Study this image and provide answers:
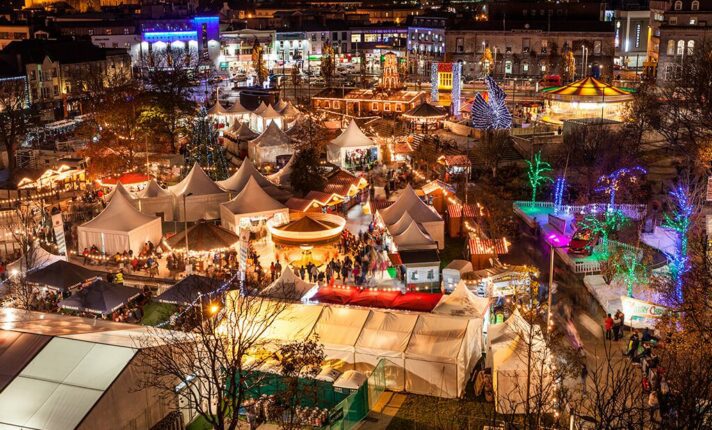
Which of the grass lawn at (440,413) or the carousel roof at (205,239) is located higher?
the carousel roof at (205,239)

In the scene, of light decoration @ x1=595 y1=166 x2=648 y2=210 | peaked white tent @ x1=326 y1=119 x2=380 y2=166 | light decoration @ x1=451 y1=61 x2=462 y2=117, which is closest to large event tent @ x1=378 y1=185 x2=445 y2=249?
light decoration @ x1=595 y1=166 x2=648 y2=210

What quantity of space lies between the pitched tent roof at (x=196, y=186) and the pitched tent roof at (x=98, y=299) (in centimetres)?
896

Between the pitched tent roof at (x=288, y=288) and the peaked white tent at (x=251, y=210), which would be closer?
the pitched tent roof at (x=288, y=288)

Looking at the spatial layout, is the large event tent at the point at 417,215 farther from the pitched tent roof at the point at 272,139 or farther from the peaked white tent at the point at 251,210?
the pitched tent roof at the point at 272,139

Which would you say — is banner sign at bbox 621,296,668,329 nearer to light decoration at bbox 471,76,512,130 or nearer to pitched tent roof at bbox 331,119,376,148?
pitched tent roof at bbox 331,119,376,148

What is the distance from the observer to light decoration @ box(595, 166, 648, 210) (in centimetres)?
2959

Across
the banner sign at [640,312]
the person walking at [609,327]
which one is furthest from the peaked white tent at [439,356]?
the banner sign at [640,312]

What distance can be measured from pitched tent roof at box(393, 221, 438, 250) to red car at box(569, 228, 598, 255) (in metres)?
4.30

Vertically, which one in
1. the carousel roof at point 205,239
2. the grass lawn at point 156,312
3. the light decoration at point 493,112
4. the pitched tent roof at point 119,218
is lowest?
Result: the grass lawn at point 156,312

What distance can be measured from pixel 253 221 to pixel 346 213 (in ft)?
16.4

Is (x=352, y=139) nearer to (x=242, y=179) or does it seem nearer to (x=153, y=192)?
(x=242, y=179)

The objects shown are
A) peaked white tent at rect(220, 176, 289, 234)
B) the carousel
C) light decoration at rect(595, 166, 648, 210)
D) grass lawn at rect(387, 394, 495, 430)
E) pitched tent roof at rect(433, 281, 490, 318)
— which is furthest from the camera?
the carousel

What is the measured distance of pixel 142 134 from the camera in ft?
141

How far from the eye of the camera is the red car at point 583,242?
974 inches
